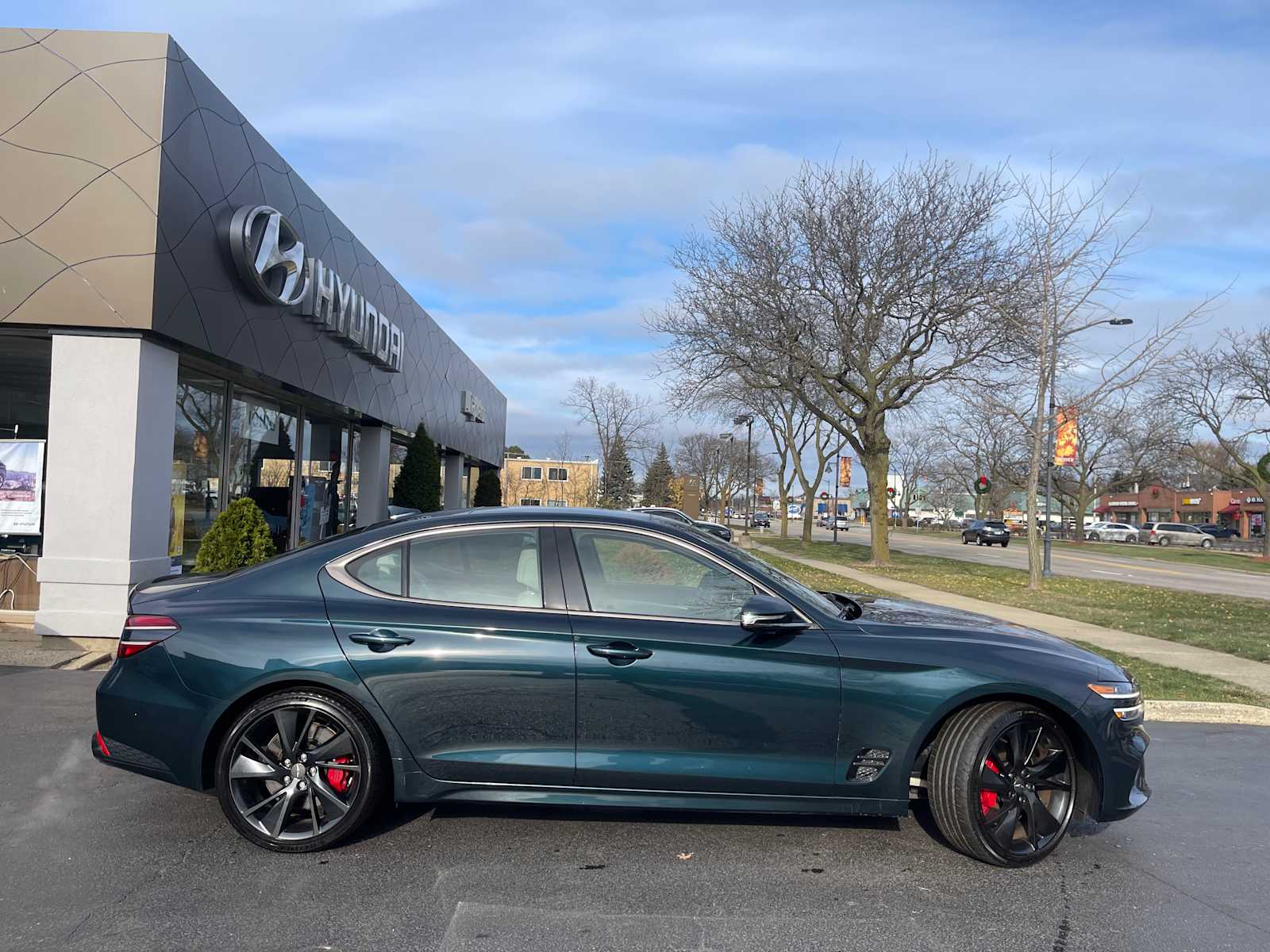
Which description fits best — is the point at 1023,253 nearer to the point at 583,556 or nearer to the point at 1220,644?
the point at 1220,644

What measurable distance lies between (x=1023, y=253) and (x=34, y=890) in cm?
2123

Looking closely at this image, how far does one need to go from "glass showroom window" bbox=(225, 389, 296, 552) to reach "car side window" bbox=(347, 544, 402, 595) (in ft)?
32.3

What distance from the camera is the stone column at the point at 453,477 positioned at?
29219 mm

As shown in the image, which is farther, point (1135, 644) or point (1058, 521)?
point (1058, 521)

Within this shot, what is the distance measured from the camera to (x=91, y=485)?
8938 millimetres

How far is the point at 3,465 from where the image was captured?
1020 cm

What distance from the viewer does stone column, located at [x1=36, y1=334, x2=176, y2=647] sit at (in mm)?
8852

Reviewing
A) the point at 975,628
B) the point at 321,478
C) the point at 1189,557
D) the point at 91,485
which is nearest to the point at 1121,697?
the point at 975,628

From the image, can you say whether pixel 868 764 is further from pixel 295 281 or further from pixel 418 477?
pixel 418 477

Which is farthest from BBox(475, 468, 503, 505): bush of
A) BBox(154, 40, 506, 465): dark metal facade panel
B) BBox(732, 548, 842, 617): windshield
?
BBox(732, 548, 842, 617): windshield

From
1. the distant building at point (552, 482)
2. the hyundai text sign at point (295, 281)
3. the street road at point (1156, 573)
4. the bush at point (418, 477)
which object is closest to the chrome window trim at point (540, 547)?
the hyundai text sign at point (295, 281)

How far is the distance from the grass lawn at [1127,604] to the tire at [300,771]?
10538 mm

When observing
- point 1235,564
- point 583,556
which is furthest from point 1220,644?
point 1235,564

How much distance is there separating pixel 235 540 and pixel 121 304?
8.37 ft
